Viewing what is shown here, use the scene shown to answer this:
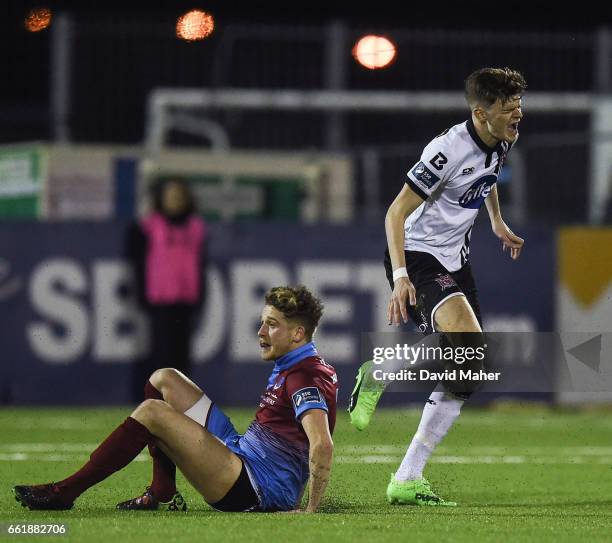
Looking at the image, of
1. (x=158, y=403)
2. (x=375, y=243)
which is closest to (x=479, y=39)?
(x=375, y=243)

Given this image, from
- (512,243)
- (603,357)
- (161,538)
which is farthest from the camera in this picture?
(603,357)

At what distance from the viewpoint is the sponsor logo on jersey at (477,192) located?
8289mm

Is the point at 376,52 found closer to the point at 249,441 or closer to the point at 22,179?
the point at 249,441

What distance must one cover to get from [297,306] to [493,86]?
5.39ft

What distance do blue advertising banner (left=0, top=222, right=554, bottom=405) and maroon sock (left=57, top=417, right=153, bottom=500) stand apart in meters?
7.29

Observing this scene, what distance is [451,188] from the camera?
826 cm

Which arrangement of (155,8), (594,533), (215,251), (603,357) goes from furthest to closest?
1. (155,8)
2. (215,251)
3. (603,357)
4. (594,533)

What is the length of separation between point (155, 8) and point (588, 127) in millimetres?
6284

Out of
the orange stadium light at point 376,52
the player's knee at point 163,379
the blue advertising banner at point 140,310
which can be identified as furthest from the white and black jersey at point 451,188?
the blue advertising banner at point 140,310

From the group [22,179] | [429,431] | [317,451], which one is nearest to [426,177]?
[429,431]

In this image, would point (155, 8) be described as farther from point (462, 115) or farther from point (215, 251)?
point (215, 251)

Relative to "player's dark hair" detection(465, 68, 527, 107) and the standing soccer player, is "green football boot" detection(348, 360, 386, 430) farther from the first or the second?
"player's dark hair" detection(465, 68, 527, 107)

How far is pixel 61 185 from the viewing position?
16.7m

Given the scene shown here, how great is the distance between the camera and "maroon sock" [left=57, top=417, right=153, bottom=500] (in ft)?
22.9
